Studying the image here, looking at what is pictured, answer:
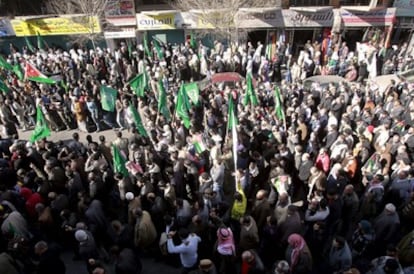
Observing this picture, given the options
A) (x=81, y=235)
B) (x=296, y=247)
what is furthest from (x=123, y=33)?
(x=296, y=247)

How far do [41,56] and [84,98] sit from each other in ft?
25.1

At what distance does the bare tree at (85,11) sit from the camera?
20.4 meters

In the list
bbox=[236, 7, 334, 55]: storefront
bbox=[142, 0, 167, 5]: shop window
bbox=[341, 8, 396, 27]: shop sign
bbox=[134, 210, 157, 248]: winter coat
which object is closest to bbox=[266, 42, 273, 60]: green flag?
bbox=[236, 7, 334, 55]: storefront

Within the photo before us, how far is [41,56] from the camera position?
58.5 ft

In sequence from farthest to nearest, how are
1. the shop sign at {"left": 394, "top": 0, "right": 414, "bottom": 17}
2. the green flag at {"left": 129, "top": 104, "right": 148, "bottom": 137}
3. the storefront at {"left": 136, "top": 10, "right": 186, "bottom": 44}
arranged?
the storefront at {"left": 136, "top": 10, "right": 186, "bottom": 44}, the shop sign at {"left": 394, "top": 0, "right": 414, "bottom": 17}, the green flag at {"left": 129, "top": 104, "right": 148, "bottom": 137}

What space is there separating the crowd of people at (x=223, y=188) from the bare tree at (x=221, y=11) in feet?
26.9

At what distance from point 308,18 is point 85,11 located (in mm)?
13036

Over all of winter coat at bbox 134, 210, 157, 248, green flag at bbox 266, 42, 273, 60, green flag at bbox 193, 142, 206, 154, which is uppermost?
green flag at bbox 266, 42, 273, 60

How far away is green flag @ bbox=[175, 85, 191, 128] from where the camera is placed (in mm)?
9875

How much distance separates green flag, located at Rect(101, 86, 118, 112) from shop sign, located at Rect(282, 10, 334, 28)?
1297 centimetres

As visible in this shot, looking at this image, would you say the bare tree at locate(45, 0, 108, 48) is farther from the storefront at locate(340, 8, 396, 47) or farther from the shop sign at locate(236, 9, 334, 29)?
the storefront at locate(340, 8, 396, 47)

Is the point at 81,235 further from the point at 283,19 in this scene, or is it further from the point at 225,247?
the point at 283,19

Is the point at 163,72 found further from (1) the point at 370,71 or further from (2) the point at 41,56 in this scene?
(1) the point at 370,71

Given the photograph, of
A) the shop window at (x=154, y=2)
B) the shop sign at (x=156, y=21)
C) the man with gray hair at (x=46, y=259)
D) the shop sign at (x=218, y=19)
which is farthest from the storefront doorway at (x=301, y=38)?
the man with gray hair at (x=46, y=259)
